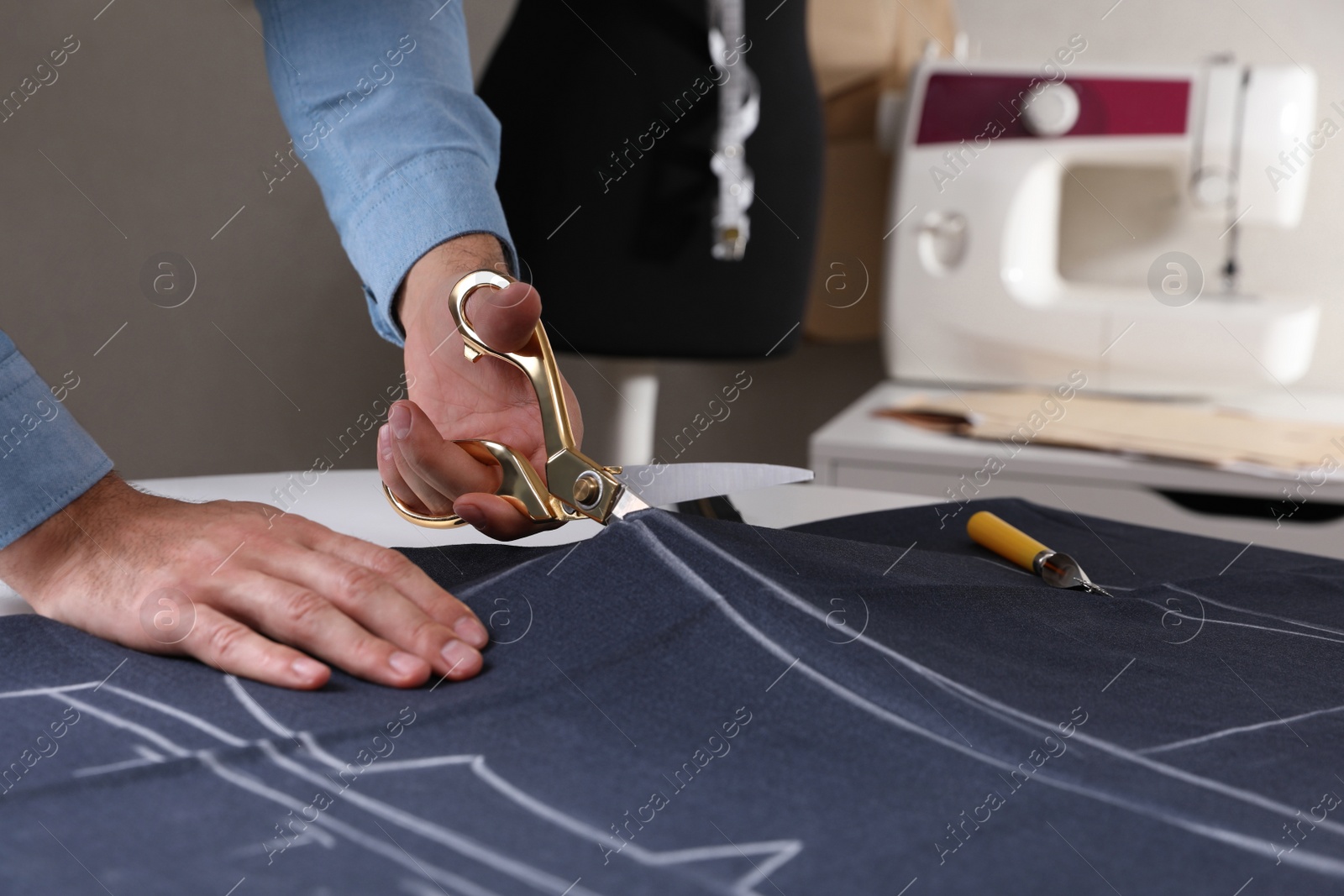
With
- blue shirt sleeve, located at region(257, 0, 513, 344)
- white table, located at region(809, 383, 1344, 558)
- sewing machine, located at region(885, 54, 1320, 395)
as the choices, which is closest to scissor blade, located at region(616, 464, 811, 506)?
blue shirt sleeve, located at region(257, 0, 513, 344)

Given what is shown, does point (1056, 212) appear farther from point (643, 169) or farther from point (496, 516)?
point (496, 516)

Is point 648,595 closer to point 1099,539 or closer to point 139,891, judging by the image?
point 139,891

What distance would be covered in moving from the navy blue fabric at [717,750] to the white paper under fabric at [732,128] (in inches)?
37.4

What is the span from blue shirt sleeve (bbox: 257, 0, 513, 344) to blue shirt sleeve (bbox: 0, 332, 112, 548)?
1.11 ft

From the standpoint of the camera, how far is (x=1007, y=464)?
1351 millimetres

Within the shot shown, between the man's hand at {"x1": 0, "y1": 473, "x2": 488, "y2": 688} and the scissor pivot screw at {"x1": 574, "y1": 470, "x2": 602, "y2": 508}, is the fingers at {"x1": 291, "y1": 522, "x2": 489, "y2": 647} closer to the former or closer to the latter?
the man's hand at {"x1": 0, "y1": 473, "x2": 488, "y2": 688}

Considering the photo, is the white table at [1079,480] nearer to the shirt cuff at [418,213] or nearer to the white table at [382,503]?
the white table at [382,503]

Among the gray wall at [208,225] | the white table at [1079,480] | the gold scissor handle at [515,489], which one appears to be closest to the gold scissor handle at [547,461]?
the gold scissor handle at [515,489]

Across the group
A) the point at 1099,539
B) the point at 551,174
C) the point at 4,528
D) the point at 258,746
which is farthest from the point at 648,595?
the point at 551,174

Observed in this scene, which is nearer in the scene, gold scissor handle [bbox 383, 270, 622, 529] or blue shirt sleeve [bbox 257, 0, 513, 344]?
gold scissor handle [bbox 383, 270, 622, 529]

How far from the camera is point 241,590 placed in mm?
594

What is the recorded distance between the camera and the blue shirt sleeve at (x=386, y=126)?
96 centimetres

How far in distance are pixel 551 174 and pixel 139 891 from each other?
1316mm

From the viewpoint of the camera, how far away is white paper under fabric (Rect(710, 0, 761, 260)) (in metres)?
1.47
